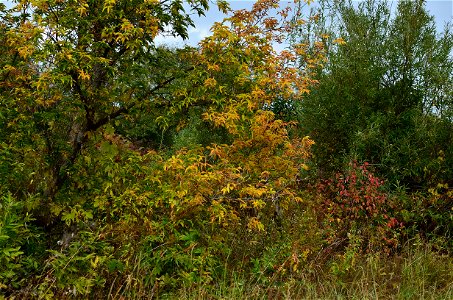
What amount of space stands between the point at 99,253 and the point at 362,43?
6956 millimetres

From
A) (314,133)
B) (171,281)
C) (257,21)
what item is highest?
(257,21)

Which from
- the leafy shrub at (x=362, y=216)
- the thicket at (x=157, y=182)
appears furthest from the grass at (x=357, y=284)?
the leafy shrub at (x=362, y=216)

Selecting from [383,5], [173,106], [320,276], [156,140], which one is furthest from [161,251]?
[156,140]

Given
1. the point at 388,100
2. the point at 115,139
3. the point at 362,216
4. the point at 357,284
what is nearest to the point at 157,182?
the point at 115,139

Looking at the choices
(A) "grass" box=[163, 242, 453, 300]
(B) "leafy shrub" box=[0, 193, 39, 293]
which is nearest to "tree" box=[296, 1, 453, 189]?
(A) "grass" box=[163, 242, 453, 300]

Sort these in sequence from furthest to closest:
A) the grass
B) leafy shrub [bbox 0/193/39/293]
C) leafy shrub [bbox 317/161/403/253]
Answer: leafy shrub [bbox 317/161/403/253] → the grass → leafy shrub [bbox 0/193/39/293]

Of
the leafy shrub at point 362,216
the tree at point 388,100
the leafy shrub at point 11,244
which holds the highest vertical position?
the tree at point 388,100

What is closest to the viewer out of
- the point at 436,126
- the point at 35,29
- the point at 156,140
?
the point at 35,29

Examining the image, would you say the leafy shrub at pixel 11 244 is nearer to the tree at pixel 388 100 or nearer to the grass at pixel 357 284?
the grass at pixel 357 284

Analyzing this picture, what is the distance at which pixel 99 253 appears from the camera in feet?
17.1

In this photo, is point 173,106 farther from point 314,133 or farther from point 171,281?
point 314,133

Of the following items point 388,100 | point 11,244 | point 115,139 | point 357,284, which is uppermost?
point 388,100

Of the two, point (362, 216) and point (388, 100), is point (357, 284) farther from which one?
point (388, 100)

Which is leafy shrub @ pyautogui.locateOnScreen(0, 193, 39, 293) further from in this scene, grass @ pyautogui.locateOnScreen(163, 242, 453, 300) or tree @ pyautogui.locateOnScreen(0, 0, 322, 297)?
grass @ pyautogui.locateOnScreen(163, 242, 453, 300)
